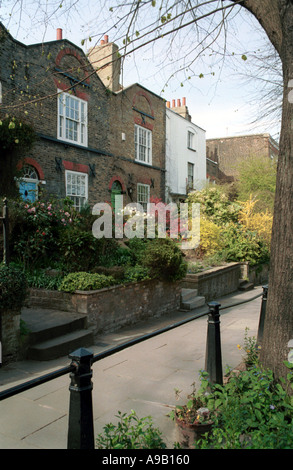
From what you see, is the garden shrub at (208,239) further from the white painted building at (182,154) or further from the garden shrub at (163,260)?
the white painted building at (182,154)

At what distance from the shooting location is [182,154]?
23.8 metres

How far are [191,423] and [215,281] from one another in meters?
8.91

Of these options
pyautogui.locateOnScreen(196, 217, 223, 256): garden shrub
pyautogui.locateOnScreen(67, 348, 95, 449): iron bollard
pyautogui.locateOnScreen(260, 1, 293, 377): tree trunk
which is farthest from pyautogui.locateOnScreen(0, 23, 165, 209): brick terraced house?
pyautogui.locateOnScreen(67, 348, 95, 449): iron bollard

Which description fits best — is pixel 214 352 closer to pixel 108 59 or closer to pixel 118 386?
pixel 118 386

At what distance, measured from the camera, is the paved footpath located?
11.5ft

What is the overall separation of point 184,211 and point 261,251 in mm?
3598

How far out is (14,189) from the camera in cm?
1070

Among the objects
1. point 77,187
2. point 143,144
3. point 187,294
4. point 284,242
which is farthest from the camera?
point 143,144

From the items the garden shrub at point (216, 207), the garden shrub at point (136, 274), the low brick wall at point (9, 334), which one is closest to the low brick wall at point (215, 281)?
the garden shrub at point (136, 274)

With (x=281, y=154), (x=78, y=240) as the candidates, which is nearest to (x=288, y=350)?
(x=281, y=154)

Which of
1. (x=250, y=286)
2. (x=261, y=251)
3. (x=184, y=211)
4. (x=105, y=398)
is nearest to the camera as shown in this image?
(x=105, y=398)

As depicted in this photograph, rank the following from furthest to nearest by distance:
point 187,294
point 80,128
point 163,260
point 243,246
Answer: point 80,128, point 243,246, point 187,294, point 163,260

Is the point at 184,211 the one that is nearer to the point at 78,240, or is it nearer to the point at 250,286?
the point at 250,286

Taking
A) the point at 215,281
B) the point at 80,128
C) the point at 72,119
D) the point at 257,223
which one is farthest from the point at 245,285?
the point at 72,119
